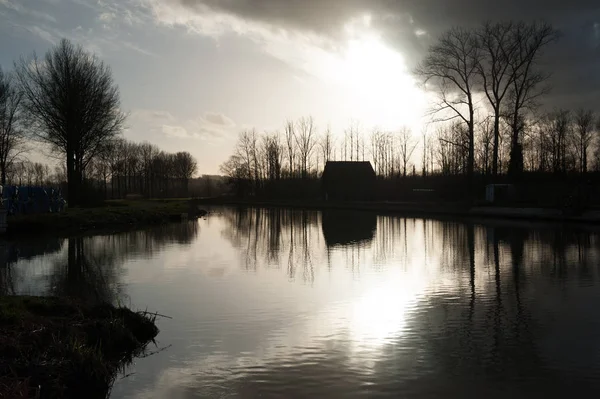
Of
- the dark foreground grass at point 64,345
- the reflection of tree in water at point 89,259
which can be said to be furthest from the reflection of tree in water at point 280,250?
the dark foreground grass at point 64,345

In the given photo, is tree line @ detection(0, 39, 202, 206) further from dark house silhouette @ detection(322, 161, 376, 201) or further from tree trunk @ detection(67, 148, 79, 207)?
dark house silhouette @ detection(322, 161, 376, 201)

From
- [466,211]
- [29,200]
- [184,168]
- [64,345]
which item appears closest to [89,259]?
[64,345]

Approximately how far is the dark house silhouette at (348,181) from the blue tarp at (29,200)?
4030 cm

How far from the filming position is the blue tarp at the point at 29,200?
29.7 metres

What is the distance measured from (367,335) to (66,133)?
34411 millimetres

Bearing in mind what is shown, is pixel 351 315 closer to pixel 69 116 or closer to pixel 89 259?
pixel 89 259

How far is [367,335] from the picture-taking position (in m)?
7.88

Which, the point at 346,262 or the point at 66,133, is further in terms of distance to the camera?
the point at 66,133

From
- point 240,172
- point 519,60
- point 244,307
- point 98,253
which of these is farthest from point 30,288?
point 240,172

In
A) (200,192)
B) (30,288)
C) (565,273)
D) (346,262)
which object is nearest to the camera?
(30,288)

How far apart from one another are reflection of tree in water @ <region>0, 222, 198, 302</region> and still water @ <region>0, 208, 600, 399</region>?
3.1 inches

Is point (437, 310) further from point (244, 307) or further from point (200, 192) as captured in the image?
point (200, 192)

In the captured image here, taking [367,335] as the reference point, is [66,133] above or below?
above

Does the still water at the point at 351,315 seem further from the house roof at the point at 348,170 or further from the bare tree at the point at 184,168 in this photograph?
the bare tree at the point at 184,168
